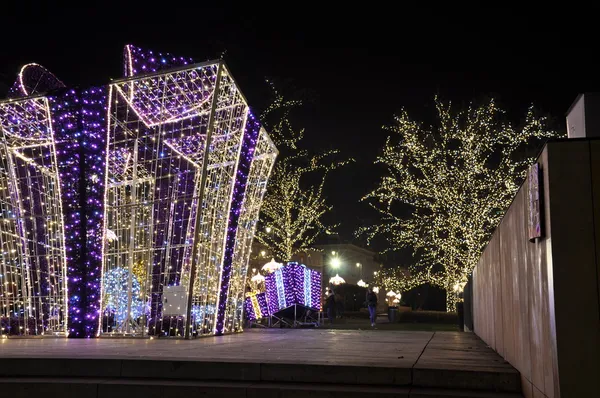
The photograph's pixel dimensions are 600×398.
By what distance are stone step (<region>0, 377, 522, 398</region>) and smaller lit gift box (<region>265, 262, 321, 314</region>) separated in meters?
13.2

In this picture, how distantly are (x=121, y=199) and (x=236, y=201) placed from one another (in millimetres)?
2462

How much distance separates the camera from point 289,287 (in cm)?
2019

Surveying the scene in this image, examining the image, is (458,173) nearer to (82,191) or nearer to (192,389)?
(82,191)

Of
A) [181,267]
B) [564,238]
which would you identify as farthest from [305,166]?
[564,238]

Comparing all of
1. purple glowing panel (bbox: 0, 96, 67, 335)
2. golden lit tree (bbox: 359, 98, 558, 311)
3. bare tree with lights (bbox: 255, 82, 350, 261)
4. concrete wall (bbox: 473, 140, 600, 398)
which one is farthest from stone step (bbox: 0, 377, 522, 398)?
bare tree with lights (bbox: 255, 82, 350, 261)

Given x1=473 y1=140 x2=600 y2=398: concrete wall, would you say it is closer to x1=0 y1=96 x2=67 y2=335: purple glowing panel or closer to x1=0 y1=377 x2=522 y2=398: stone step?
x1=0 y1=377 x2=522 y2=398: stone step

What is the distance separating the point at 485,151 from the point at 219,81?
16033 mm

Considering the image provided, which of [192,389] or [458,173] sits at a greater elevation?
[458,173]

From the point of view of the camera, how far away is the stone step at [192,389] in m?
5.64

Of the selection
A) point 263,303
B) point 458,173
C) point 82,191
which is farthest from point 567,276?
point 458,173

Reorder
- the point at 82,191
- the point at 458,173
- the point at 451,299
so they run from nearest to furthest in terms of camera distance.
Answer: the point at 82,191 → the point at 458,173 → the point at 451,299

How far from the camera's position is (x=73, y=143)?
1211 centimetres

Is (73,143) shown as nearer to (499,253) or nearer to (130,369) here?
(130,369)

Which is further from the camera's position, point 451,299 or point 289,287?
point 451,299
